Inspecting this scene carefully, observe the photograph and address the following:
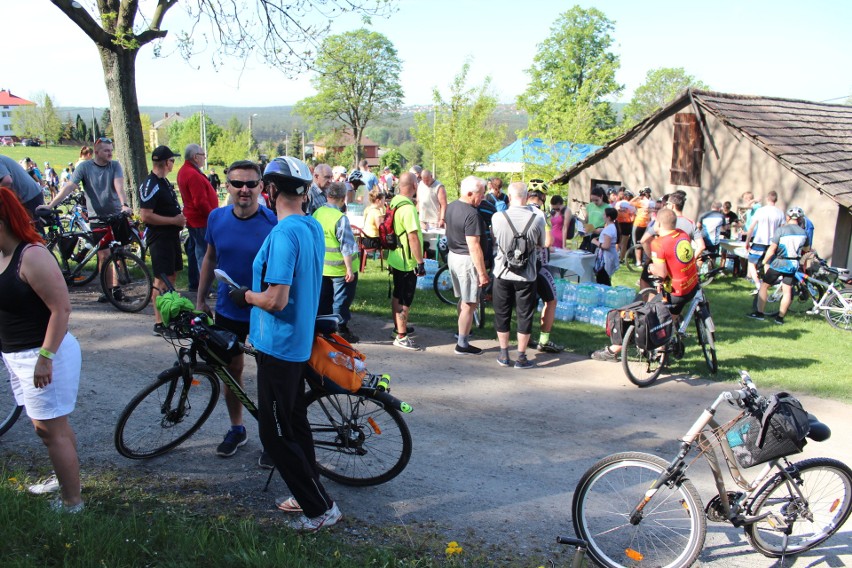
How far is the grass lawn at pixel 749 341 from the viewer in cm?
777

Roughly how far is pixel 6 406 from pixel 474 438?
386 cm

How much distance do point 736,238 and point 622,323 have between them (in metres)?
11.3

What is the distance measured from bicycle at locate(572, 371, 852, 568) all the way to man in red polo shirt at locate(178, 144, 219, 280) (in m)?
5.26

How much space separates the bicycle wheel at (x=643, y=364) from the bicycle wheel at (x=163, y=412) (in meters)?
4.55

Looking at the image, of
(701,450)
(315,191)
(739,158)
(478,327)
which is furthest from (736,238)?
(701,450)

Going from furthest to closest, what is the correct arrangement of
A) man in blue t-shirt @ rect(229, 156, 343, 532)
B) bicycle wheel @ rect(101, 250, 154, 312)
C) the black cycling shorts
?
1. bicycle wheel @ rect(101, 250, 154, 312)
2. the black cycling shorts
3. man in blue t-shirt @ rect(229, 156, 343, 532)

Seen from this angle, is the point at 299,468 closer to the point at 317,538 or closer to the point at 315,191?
the point at 317,538

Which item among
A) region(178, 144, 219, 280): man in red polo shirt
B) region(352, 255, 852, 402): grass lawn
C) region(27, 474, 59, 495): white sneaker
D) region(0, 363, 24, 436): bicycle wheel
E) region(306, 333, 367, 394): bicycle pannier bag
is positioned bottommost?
region(352, 255, 852, 402): grass lawn

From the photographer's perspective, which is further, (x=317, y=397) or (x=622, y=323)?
(x=622, y=323)

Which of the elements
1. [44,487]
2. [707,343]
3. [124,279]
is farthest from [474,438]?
[124,279]

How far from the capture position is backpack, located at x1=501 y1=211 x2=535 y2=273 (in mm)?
7223

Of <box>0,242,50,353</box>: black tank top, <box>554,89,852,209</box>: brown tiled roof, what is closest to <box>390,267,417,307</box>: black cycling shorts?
<box>0,242,50,353</box>: black tank top

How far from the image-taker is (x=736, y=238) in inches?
669

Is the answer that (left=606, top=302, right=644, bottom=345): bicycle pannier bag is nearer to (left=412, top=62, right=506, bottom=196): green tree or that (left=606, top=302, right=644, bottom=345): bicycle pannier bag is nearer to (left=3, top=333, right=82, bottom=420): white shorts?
(left=3, top=333, right=82, bottom=420): white shorts
